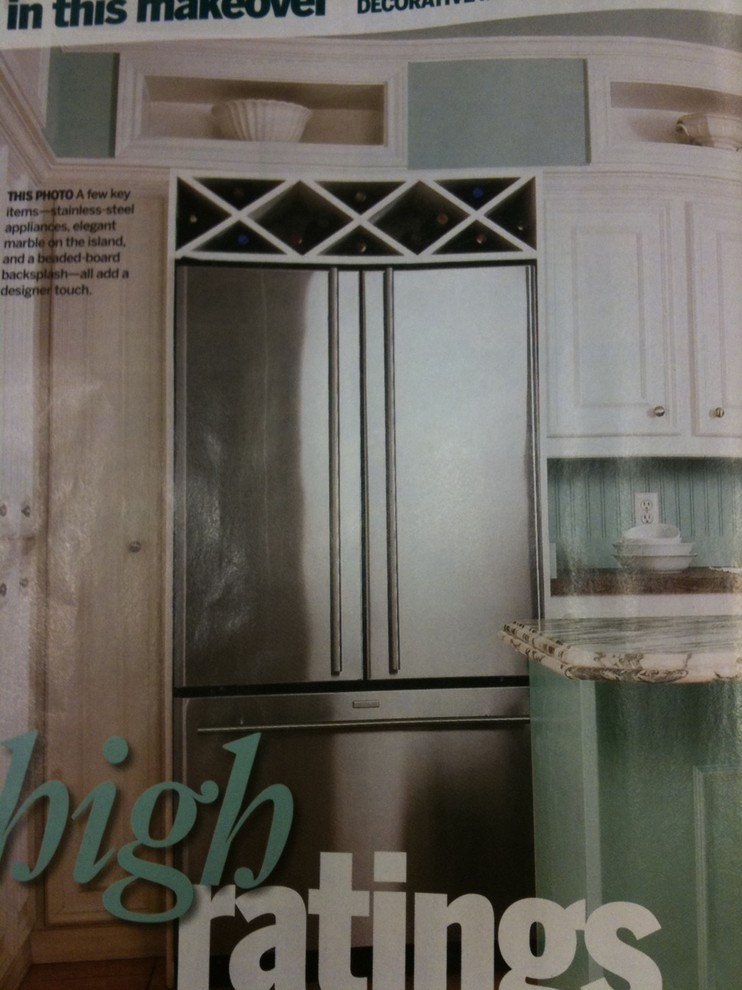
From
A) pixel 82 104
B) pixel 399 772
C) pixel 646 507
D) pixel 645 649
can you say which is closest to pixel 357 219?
pixel 82 104

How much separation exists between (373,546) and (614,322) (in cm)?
39

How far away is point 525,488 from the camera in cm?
90

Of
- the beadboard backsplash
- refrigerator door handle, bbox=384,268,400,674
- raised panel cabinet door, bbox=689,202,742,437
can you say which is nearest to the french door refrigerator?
refrigerator door handle, bbox=384,268,400,674

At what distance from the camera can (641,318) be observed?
707mm

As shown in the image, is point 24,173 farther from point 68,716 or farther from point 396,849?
point 396,849

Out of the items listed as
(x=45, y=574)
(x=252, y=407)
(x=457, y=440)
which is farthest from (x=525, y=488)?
(x=45, y=574)

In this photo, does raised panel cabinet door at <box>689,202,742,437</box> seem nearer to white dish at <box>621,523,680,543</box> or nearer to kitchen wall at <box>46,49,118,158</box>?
white dish at <box>621,523,680,543</box>

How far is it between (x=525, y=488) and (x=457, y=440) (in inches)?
4.6

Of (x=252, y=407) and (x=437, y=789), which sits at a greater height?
(x=252, y=407)

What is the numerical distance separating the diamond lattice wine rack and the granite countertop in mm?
455

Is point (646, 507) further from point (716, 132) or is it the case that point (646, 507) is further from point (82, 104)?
point (82, 104)

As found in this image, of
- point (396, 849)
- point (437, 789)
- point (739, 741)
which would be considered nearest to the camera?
point (739, 741)

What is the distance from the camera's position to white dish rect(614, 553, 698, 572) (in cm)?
69

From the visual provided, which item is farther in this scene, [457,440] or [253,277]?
[253,277]
